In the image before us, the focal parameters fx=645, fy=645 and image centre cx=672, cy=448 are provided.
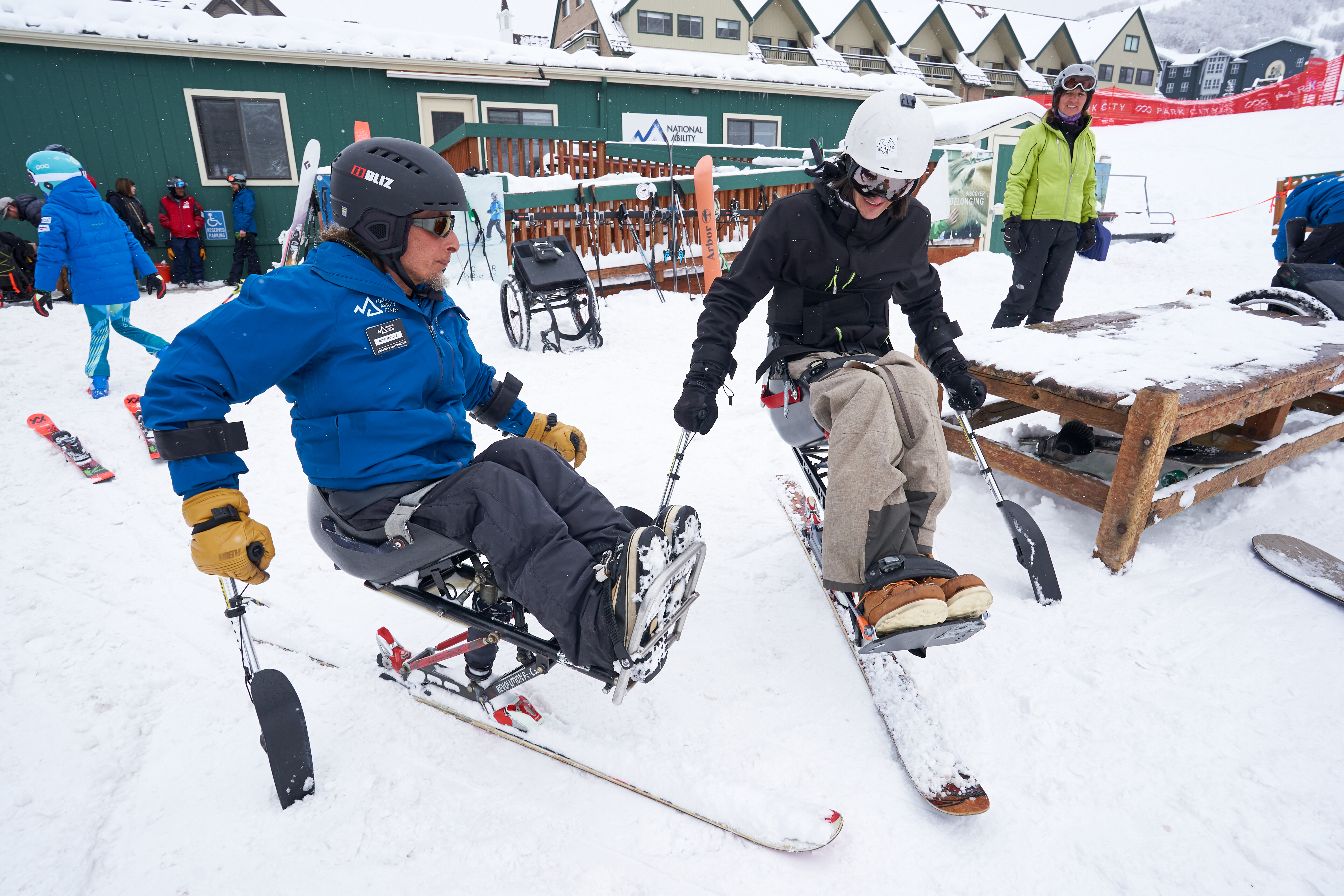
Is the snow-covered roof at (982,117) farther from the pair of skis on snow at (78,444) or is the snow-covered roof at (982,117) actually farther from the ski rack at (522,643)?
the ski rack at (522,643)

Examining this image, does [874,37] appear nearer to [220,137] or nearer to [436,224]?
[220,137]

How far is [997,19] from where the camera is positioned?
26.8 m

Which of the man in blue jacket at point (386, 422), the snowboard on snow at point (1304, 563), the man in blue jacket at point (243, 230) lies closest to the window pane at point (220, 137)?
the man in blue jacket at point (243, 230)

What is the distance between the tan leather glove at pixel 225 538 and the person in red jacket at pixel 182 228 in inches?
454

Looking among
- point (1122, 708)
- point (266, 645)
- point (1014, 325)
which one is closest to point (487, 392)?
point (266, 645)

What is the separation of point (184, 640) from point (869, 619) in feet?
8.39

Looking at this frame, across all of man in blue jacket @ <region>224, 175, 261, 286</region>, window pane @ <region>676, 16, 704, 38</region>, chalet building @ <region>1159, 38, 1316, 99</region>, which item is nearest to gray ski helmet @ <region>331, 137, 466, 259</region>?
man in blue jacket @ <region>224, 175, 261, 286</region>

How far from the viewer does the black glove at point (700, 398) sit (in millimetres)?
2369

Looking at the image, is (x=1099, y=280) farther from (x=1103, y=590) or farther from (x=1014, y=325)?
(x=1103, y=590)

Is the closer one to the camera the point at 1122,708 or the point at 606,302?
the point at 1122,708

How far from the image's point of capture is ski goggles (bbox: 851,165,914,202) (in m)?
2.42

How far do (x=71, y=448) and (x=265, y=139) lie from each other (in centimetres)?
953

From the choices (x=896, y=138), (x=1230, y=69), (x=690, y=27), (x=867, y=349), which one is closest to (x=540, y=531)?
(x=867, y=349)

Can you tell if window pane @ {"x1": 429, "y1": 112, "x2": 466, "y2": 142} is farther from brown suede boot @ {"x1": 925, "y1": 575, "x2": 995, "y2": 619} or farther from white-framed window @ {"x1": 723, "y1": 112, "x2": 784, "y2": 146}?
brown suede boot @ {"x1": 925, "y1": 575, "x2": 995, "y2": 619}
